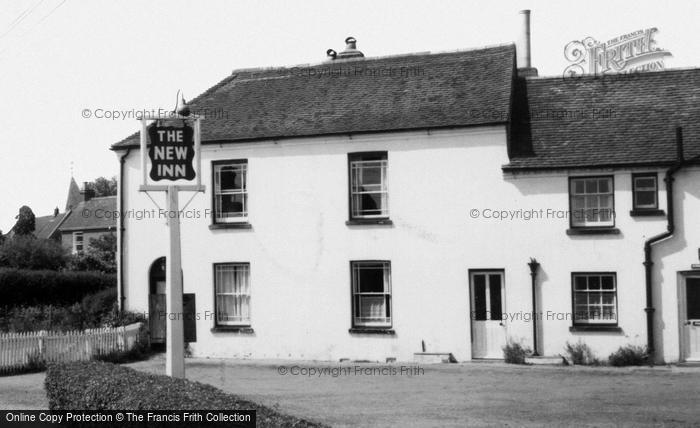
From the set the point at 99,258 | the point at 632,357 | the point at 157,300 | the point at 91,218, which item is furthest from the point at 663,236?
the point at 91,218

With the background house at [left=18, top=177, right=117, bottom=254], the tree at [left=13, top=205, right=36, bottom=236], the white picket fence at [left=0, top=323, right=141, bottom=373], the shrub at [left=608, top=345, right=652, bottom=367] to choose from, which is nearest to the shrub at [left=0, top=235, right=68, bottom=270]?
the background house at [left=18, top=177, right=117, bottom=254]

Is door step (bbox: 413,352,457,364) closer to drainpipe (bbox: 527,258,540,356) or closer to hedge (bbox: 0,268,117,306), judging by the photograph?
drainpipe (bbox: 527,258,540,356)

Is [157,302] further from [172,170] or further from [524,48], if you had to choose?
[524,48]

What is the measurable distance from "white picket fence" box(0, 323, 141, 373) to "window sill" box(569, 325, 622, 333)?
12.0m

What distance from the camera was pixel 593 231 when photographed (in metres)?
21.8

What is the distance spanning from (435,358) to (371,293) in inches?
97.6

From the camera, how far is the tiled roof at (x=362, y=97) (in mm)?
23719

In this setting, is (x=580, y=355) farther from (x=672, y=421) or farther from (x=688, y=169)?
(x=672, y=421)

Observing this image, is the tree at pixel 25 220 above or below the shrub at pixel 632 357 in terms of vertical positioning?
above

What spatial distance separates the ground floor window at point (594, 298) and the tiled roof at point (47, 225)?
6390 centimetres

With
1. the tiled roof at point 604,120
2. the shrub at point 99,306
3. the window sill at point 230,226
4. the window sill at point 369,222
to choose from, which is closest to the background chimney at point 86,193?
the shrub at point 99,306

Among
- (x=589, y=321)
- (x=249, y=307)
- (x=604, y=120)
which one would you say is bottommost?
(x=589, y=321)

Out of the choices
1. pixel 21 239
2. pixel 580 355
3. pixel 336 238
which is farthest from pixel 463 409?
pixel 21 239

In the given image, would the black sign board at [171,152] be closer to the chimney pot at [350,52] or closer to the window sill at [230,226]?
the window sill at [230,226]
